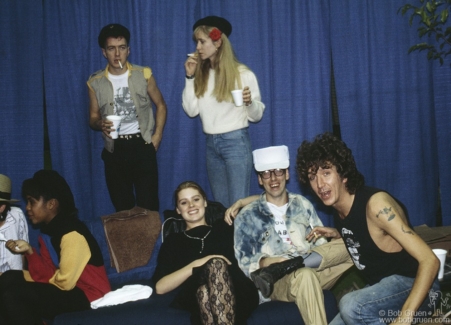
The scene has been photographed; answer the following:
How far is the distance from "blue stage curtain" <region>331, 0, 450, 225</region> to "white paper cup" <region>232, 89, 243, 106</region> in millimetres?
1380

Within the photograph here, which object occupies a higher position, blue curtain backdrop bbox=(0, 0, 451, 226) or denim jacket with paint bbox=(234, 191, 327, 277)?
blue curtain backdrop bbox=(0, 0, 451, 226)

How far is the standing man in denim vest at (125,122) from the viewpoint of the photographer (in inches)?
156

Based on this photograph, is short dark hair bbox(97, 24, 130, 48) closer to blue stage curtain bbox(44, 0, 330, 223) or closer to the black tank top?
blue stage curtain bbox(44, 0, 330, 223)

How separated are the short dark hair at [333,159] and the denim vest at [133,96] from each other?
1.74m

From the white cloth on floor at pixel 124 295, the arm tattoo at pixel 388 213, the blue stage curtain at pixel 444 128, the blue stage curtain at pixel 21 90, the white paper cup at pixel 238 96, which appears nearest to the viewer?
the arm tattoo at pixel 388 213

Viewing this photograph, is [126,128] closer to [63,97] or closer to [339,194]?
[63,97]

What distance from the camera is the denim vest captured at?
4004 millimetres

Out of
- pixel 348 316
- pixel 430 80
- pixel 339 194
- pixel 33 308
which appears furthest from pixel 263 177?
pixel 430 80

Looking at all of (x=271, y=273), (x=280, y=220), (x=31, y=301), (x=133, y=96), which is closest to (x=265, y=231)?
(x=280, y=220)

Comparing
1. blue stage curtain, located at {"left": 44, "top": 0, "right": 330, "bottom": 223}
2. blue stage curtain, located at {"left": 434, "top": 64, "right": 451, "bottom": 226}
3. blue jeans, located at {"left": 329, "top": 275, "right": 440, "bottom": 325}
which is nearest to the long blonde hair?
blue stage curtain, located at {"left": 44, "top": 0, "right": 330, "bottom": 223}

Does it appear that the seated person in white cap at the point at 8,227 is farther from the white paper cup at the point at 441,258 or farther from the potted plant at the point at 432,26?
the potted plant at the point at 432,26

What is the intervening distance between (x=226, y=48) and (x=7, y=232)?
185 centimetres

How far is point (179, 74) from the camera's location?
4.53m

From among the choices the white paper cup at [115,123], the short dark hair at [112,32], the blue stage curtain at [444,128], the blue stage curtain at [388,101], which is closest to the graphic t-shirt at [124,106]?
the white paper cup at [115,123]
